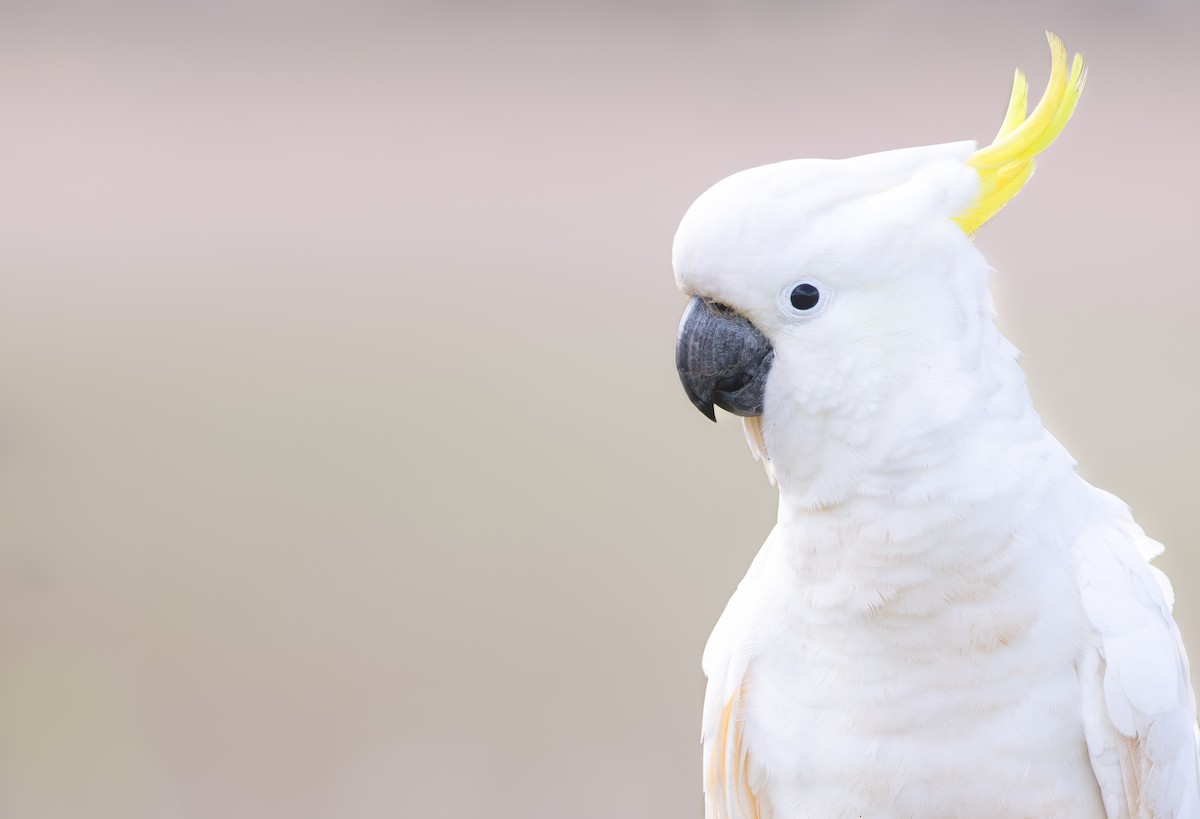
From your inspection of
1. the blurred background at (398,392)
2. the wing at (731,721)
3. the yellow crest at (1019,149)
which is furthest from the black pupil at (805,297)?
the blurred background at (398,392)

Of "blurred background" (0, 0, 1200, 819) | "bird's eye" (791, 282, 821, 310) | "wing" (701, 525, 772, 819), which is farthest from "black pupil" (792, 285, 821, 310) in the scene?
"blurred background" (0, 0, 1200, 819)

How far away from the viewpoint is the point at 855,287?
882 millimetres

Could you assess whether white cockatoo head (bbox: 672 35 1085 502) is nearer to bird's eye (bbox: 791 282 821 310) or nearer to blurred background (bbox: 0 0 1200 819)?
bird's eye (bbox: 791 282 821 310)

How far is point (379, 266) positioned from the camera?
8.26 feet

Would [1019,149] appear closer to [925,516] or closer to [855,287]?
[855,287]

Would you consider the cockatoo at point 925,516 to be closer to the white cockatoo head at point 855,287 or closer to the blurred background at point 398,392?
the white cockatoo head at point 855,287

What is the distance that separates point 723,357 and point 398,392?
1765mm

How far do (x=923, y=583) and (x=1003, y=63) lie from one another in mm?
1816

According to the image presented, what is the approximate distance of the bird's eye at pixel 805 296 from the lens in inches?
35.0

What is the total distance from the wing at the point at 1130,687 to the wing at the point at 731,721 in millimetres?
344

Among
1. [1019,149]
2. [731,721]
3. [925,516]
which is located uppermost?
[1019,149]

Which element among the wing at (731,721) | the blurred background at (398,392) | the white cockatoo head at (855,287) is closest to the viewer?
the white cockatoo head at (855,287)

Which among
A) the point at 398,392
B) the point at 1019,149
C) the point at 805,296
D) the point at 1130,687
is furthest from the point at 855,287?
the point at 398,392

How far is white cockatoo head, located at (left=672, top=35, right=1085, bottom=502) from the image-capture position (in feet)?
2.88
